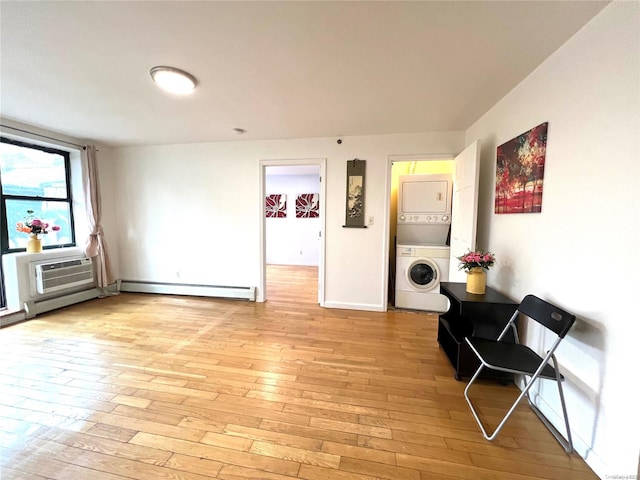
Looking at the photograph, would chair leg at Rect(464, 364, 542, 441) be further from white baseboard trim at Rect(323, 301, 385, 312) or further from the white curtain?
the white curtain

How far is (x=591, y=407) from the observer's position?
133 cm

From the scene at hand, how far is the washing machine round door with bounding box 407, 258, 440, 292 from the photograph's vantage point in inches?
133

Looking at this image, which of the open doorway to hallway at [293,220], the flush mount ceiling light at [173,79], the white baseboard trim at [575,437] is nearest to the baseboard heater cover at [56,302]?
the flush mount ceiling light at [173,79]

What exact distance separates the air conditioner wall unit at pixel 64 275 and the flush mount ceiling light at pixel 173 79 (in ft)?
10.0

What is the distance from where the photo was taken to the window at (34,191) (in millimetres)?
3154

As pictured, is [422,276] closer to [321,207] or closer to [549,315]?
[321,207]

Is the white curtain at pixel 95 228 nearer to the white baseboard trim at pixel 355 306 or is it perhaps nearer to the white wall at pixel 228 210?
the white wall at pixel 228 210

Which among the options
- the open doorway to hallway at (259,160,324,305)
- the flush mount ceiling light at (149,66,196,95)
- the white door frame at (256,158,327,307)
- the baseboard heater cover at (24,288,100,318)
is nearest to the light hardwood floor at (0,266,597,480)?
the baseboard heater cover at (24,288,100,318)

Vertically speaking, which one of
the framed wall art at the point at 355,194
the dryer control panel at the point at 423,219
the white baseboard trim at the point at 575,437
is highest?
the framed wall art at the point at 355,194

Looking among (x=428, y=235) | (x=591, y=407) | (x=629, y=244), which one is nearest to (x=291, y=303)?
(x=428, y=235)

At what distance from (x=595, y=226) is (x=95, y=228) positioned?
18.1ft

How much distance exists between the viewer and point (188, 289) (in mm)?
4086

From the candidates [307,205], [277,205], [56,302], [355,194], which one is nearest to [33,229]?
[56,302]

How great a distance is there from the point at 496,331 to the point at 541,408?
52 centimetres
